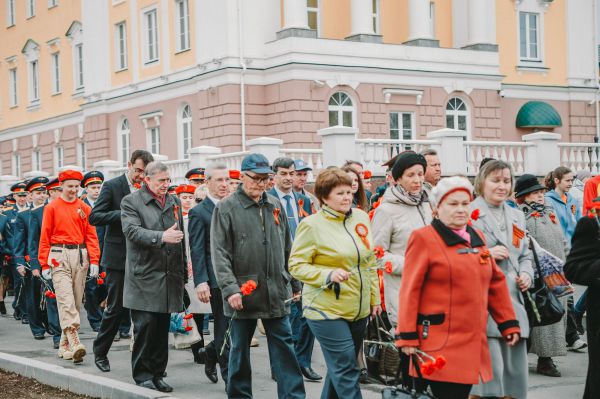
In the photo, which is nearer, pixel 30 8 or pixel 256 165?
pixel 256 165

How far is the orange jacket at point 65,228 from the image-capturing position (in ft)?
37.4

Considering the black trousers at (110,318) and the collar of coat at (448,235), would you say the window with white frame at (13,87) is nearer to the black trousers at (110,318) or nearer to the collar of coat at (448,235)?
the black trousers at (110,318)

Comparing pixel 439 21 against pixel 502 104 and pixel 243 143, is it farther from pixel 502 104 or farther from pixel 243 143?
pixel 243 143

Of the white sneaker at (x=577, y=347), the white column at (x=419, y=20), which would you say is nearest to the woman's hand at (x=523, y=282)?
the white sneaker at (x=577, y=347)

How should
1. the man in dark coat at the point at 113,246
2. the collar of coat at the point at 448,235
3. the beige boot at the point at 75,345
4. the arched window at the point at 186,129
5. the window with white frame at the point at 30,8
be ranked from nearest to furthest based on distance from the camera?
the collar of coat at the point at 448,235
the man in dark coat at the point at 113,246
the beige boot at the point at 75,345
the arched window at the point at 186,129
the window with white frame at the point at 30,8

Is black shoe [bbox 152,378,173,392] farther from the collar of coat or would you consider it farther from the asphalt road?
the collar of coat

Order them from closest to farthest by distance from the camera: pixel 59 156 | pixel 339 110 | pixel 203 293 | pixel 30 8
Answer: pixel 203 293, pixel 339 110, pixel 59 156, pixel 30 8

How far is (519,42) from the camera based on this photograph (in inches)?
1407

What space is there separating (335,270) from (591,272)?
178 cm

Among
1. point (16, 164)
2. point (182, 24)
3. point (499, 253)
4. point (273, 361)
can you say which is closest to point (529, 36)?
point (182, 24)

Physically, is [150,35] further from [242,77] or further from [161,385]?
[161,385]

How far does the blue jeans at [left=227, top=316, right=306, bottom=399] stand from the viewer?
7746mm

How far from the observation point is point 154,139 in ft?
117

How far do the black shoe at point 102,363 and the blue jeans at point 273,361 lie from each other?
2.89 metres
